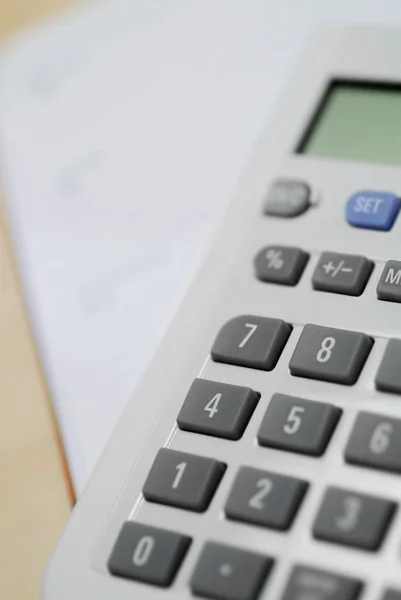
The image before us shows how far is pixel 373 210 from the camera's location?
27cm

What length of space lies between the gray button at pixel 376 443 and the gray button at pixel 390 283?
0.04 m

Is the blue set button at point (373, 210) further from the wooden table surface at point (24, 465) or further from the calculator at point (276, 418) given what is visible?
the wooden table surface at point (24, 465)

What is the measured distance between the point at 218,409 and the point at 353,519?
47mm

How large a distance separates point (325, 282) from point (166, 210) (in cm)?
13

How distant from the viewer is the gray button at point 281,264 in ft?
0.85

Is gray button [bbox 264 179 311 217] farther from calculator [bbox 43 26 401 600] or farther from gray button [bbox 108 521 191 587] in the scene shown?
gray button [bbox 108 521 191 587]

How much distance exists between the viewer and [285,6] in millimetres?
474

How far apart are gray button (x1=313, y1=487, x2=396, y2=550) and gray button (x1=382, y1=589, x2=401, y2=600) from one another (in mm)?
10

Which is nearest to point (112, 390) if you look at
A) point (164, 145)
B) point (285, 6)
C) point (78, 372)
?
point (78, 372)

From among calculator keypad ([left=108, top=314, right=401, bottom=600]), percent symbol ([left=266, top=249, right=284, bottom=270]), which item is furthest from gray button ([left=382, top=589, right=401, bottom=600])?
percent symbol ([left=266, top=249, right=284, bottom=270])

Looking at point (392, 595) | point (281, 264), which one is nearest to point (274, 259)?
point (281, 264)

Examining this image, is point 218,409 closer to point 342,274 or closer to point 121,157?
point 342,274

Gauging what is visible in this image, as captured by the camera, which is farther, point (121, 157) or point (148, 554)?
point (121, 157)

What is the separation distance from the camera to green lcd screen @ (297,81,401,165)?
0.96ft
